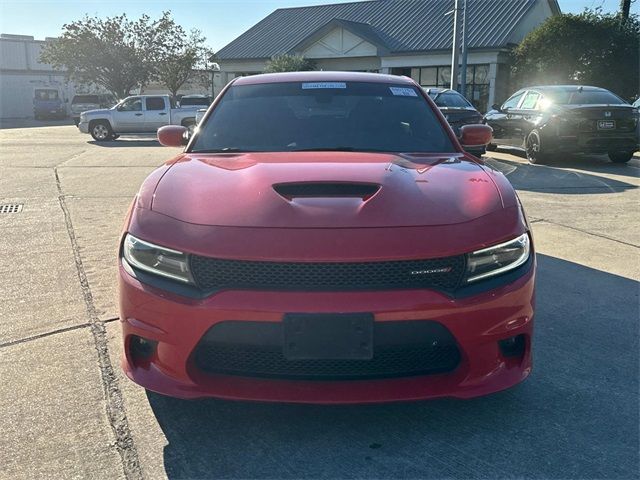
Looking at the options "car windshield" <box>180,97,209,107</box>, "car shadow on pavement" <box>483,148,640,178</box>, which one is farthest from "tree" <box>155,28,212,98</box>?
"car shadow on pavement" <box>483,148,640,178</box>

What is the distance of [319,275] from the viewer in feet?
7.43

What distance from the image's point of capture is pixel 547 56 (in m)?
22.9

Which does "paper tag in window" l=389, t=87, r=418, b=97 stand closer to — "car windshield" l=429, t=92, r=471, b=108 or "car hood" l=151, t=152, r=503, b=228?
"car hood" l=151, t=152, r=503, b=228

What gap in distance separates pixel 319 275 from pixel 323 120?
5.47 ft

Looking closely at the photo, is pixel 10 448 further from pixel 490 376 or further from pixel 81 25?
pixel 81 25

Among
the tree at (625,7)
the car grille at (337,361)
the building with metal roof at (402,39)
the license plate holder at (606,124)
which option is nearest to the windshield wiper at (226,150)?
the car grille at (337,361)

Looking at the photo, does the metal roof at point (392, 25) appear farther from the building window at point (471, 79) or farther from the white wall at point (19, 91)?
the white wall at point (19, 91)

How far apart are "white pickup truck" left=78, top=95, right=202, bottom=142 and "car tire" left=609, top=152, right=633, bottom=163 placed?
14.5 meters

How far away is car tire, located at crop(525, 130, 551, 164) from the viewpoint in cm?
1150

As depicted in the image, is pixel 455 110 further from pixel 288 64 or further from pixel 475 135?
pixel 288 64

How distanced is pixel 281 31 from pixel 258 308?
3805cm

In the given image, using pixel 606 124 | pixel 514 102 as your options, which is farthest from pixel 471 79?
pixel 606 124

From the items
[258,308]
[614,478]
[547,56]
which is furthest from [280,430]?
[547,56]

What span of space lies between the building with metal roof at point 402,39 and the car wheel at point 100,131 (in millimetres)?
15001
